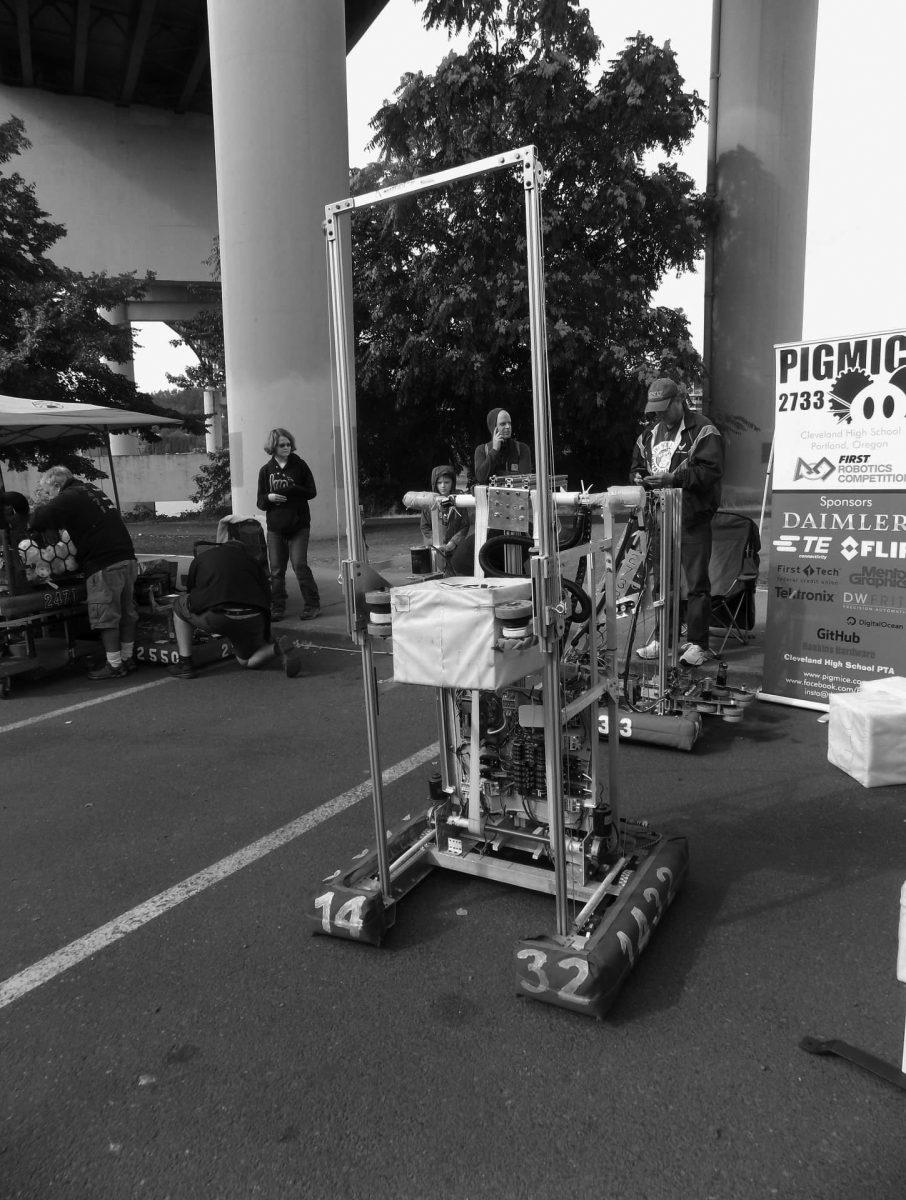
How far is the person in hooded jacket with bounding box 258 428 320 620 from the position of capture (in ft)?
27.6

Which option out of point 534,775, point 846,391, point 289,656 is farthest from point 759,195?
point 534,775

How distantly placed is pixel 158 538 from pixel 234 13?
29.8 ft

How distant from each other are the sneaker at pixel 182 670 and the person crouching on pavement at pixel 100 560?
455mm

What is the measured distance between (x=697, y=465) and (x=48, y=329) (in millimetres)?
9777

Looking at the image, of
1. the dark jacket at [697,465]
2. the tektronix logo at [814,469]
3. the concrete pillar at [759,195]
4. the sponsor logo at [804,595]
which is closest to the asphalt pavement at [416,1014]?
the sponsor logo at [804,595]

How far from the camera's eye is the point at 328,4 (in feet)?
42.3

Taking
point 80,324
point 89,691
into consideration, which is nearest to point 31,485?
point 80,324

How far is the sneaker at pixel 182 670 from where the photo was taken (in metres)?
7.11

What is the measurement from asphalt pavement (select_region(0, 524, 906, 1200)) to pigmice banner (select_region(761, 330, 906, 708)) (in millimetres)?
1094

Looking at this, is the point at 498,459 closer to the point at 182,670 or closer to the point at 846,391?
the point at 846,391

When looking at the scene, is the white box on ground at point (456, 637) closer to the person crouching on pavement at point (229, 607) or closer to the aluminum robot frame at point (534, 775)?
the aluminum robot frame at point (534, 775)

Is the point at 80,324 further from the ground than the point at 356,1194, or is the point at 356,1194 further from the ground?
the point at 80,324

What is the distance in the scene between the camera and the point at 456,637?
107 inches

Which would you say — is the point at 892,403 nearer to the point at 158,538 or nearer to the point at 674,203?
the point at 674,203
